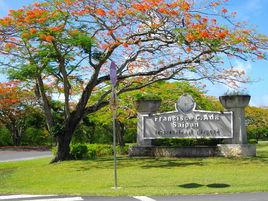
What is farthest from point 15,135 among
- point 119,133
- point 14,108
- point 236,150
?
point 236,150

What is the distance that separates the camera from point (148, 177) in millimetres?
13883

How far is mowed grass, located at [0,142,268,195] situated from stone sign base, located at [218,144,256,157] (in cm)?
87

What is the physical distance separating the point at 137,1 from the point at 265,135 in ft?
158

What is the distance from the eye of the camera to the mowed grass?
37.2 ft

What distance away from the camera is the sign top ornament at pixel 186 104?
65.3 feet

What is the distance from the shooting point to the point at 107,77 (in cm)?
2097

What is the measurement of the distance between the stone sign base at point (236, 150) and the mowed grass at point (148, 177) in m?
0.87

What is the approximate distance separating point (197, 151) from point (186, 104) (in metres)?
2.15

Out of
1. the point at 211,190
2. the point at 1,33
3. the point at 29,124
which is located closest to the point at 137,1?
the point at 1,33

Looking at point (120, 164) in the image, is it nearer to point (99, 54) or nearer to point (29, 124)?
point (99, 54)

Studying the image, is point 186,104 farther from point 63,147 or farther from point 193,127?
point 63,147

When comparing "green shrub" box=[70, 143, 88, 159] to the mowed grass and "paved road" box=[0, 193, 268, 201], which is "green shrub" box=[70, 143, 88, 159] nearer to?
the mowed grass

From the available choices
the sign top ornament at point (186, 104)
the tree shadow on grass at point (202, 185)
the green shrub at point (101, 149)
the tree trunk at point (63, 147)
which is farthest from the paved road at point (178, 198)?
the green shrub at point (101, 149)

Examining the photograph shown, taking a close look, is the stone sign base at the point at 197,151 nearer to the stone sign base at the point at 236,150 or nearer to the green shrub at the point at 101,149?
the stone sign base at the point at 236,150
